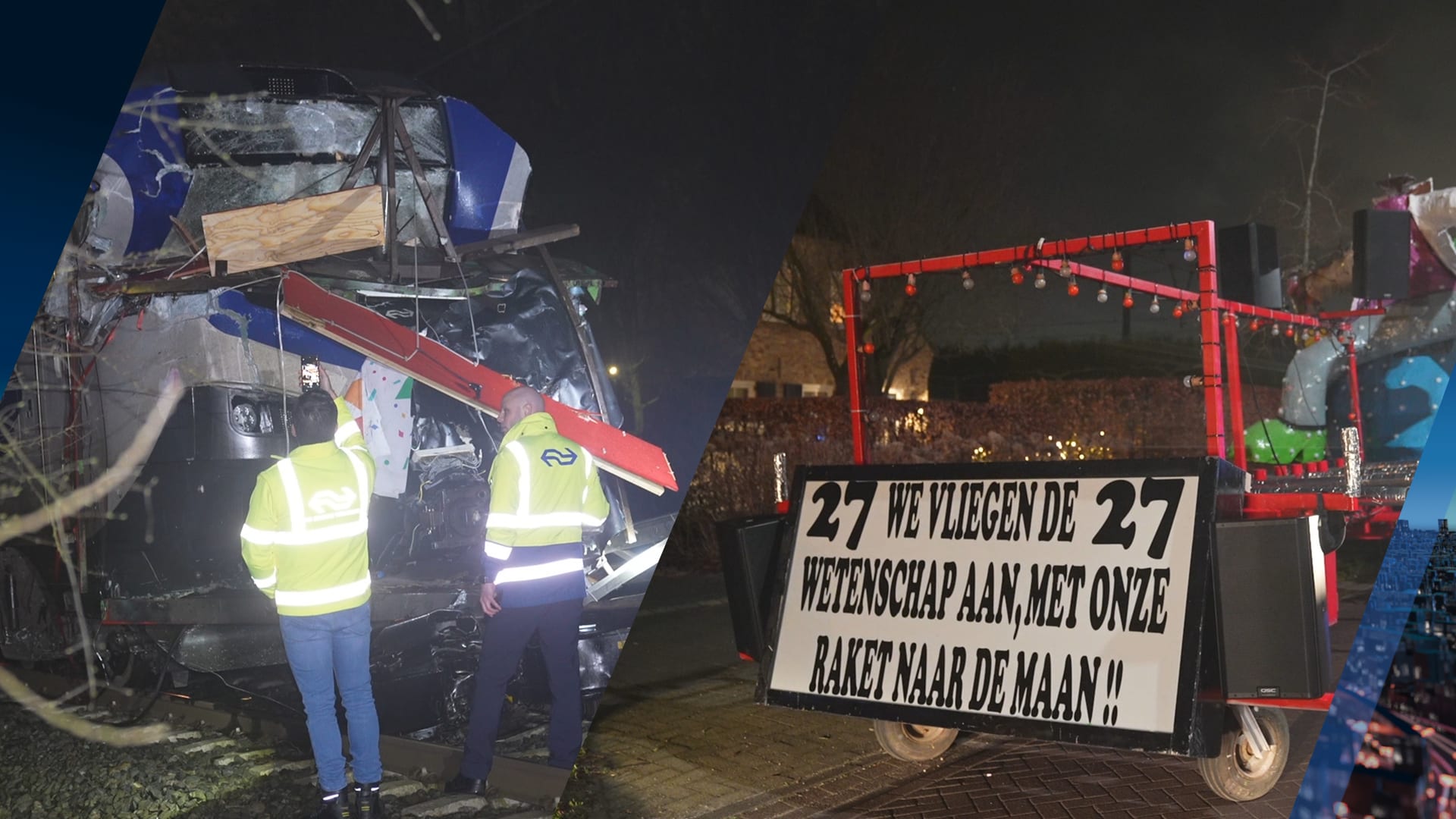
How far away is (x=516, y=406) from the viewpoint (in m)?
4.46

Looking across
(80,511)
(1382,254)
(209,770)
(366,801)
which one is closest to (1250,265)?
(1382,254)

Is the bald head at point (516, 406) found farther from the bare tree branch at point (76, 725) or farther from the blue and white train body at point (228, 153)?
the bare tree branch at point (76, 725)

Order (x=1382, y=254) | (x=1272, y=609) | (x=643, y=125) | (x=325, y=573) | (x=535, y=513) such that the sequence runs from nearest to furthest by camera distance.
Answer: (x=1272, y=609)
(x=325, y=573)
(x=535, y=513)
(x=643, y=125)
(x=1382, y=254)

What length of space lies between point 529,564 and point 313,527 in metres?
0.84

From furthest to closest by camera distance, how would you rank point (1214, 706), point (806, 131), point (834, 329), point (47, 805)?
point (834, 329) < point (806, 131) < point (47, 805) < point (1214, 706)

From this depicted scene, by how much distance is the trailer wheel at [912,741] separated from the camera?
4.82 metres

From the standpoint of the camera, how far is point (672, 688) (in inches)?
245

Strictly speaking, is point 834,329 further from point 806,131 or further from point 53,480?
point 53,480

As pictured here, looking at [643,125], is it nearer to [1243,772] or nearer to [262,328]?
[262,328]

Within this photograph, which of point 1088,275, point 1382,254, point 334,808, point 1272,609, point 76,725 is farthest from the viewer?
point 1088,275

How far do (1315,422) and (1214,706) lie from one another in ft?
30.0

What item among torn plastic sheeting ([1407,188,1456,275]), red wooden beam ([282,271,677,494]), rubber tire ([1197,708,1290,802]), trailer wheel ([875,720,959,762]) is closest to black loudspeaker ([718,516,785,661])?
red wooden beam ([282,271,677,494])

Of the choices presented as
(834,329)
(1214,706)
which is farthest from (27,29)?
(834,329)

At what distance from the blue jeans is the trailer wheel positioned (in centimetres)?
210
